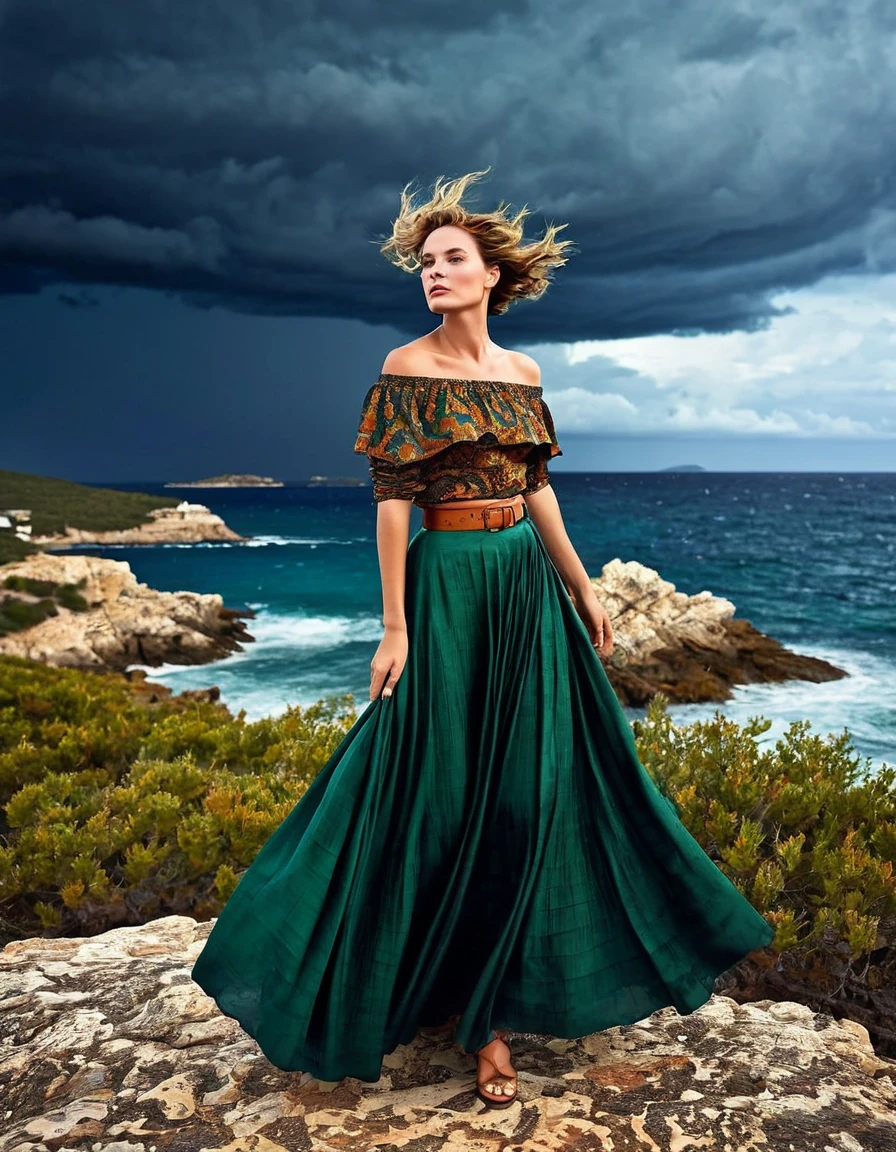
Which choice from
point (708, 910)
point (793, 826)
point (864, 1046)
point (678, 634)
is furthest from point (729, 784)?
point (678, 634)

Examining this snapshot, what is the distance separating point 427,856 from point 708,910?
931 mm

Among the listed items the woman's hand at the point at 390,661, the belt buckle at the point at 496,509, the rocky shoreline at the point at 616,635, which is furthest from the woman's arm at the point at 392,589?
the rocky shoreline at the point at 616,635

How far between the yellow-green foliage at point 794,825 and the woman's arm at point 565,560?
154 cm

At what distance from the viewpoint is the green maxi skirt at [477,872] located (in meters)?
2.69

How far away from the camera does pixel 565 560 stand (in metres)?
3.29

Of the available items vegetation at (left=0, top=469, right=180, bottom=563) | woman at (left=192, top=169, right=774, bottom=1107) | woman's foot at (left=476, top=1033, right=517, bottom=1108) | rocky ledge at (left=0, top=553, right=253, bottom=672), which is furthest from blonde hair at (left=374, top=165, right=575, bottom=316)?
vegetation at (left=0, top=469, right=180, bottom=563)

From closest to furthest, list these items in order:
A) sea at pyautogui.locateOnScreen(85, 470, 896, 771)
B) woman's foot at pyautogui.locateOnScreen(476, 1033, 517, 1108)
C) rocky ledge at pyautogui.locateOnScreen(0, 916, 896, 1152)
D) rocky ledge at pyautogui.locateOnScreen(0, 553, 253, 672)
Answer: rocky ledge at pyautogui.locateOnScreen(0, 916, 896, 1152) → woman's foot at pyautogui.locateOnScreen(476, 1033, 517, 1108) → sea at pyautogui.locateOnScreen(85, 470, 896, 771) → rocky ledge at pyautogui.locateOnScreen(0, 553, 253, 672)

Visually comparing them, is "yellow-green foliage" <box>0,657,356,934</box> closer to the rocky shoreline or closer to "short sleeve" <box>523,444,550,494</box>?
"short sleeve" <box>523,444,550,494</box>

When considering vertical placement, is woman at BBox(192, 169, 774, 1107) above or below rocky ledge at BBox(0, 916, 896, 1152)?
above

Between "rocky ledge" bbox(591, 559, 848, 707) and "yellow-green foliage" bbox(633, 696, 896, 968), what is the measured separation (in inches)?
584

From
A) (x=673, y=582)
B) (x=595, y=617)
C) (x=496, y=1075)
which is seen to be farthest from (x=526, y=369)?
(x=673, y=582)

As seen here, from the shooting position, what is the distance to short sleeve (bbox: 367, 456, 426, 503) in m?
2.85

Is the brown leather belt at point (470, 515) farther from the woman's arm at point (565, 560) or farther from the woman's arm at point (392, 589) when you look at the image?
the woman's arm at point (565, 560)

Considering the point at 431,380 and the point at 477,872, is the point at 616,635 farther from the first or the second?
the point at 431,380
